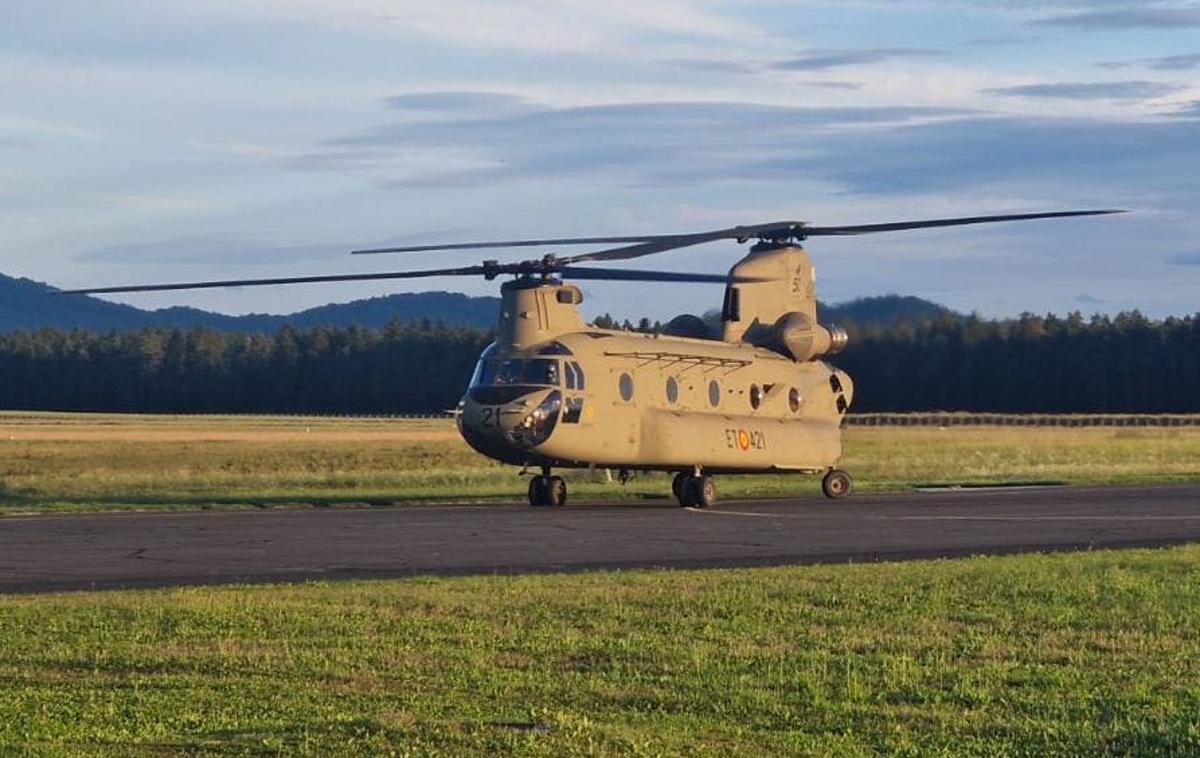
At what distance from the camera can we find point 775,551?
74.2ft

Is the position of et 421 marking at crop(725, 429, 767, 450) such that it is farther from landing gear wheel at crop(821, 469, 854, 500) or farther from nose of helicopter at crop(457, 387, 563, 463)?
nose of helicopter at crop(457, 387, 563, 463)

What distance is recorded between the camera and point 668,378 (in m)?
33.7

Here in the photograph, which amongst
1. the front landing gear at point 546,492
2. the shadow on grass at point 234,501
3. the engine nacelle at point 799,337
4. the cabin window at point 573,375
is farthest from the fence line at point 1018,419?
the cabin window at point 573,375

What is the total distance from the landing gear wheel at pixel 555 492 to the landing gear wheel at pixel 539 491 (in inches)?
0.7

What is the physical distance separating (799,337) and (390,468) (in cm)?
1661

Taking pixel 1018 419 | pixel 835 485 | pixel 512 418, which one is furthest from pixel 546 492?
pixel 1018 419

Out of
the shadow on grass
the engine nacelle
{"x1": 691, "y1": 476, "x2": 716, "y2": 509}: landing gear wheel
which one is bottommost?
the shadow on grass

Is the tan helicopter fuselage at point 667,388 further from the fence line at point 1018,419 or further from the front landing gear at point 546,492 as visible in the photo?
the fence line at point 1018,419

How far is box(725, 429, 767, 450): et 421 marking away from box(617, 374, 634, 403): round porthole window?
2321 mm

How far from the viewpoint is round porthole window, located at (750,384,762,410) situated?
116 ft

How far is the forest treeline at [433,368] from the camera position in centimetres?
8225

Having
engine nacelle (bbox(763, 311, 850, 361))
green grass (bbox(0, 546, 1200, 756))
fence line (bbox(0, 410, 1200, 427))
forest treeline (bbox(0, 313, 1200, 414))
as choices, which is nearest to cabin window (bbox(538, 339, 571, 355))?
engine nacelle (bbox(763, 311, 850, 361))

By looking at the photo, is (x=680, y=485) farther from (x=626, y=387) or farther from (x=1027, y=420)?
(x=1027, y=420)

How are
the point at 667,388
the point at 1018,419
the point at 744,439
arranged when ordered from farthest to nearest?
Result: the point at 1018,419 < the point at 744,439 < the point at 667,388
